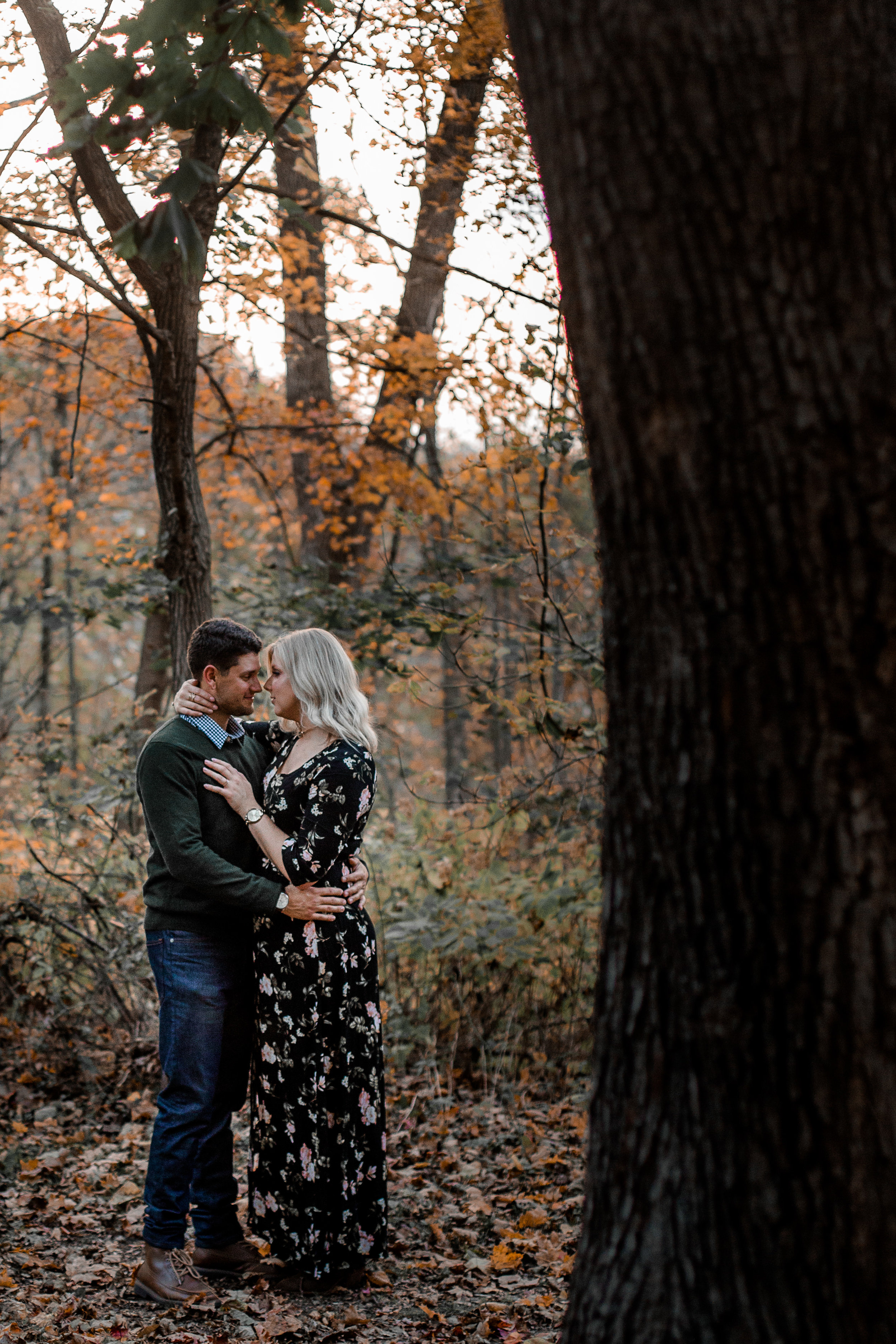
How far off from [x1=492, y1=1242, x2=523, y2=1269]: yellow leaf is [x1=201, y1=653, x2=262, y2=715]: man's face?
224 centimetres

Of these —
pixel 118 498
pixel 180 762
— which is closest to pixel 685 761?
pixel 180 762

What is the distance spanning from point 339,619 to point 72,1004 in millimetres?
3513

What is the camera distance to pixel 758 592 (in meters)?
1.84

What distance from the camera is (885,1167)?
6.01 feet

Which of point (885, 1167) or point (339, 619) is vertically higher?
point (339, 619)

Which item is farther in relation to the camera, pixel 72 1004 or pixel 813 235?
pixel 72 1004

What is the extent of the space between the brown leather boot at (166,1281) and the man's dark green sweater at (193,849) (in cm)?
109

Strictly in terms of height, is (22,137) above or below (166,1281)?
above

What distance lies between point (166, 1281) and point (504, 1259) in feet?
3.99

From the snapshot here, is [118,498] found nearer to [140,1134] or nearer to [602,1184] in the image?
[140,1134]

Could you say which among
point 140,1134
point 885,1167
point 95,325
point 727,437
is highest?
point 95,325

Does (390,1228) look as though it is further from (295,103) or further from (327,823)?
(295,103)

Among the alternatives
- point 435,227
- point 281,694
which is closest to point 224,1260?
point 281,694

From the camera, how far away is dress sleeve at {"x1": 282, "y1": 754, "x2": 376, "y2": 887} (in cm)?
363
